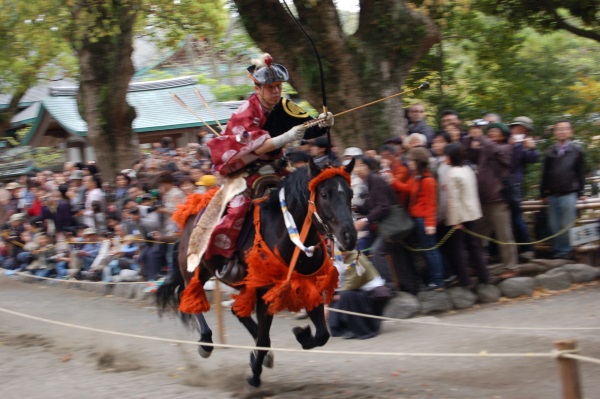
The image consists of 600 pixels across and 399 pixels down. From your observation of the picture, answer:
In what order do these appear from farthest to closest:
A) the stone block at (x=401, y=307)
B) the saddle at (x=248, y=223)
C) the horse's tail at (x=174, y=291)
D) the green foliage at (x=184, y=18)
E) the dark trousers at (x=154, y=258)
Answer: the green foliage at (x=184, y=18) → the dark trousers at (x=154, y=258) → the stone block at (x=401, y=307) → the horse's tail at (x=174, y=291) → the saddle at (x=248, y=223)

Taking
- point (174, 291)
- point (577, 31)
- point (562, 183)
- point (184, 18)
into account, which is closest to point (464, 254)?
point (562, 183)

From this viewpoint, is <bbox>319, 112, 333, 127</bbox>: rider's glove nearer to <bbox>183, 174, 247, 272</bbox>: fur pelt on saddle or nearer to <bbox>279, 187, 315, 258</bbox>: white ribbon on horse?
<bbox>279, 187, 315, 258</bbox>: white ribbon on horse

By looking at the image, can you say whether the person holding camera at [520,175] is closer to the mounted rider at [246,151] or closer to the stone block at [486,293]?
the stone block at [486,293]

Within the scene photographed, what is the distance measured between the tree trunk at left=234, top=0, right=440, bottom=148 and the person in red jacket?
2270mm

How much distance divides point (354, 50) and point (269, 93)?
4.96m

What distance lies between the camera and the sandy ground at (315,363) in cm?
625

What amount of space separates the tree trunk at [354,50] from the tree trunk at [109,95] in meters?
5.67

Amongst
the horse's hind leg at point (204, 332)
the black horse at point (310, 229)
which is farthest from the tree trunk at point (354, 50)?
the black horse at point (310, 229)

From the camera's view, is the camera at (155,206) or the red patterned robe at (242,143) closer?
the red patterned robe at (242,143)

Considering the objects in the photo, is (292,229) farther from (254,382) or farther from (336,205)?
(254,382)

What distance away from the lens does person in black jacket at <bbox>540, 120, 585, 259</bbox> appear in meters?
9.88

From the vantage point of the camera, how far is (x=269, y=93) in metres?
6.70

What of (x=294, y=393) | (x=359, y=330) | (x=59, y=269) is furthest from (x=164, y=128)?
(x=294, y=393)

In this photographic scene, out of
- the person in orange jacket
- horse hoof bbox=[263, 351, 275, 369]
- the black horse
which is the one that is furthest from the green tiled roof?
the black horse
